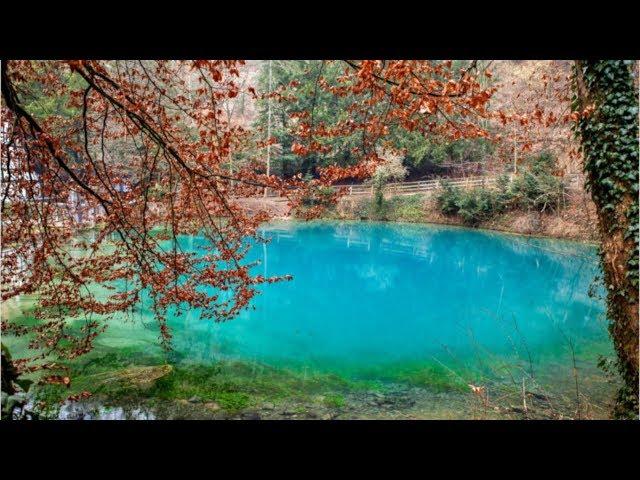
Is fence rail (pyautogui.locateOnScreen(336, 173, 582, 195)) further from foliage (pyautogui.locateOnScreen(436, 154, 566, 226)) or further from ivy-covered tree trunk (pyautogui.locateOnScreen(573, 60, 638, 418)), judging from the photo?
ivy-covered tree trunk (pyautogui.locateOnScreen(573, 60, 638, 418))

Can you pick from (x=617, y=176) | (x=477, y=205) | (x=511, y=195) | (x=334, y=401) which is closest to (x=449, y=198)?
(x=477, y=205)

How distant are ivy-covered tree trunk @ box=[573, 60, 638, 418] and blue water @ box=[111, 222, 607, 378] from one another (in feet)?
2.88

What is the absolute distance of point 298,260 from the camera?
16250mm

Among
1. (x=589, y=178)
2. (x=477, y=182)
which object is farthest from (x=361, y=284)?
(x=477, y=182)

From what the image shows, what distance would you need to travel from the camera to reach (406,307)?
A: 1082 centimetres

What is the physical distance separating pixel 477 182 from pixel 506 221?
259cm

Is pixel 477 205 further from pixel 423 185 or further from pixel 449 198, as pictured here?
pixel 423 185

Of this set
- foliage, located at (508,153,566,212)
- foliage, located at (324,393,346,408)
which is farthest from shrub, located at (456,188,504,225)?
foliage, located at (324,393,346,408)

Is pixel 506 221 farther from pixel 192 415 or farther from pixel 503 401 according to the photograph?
pixel 192 415

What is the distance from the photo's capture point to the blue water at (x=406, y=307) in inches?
309

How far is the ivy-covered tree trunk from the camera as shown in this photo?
3.90 meters

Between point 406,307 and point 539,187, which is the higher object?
point 539,187

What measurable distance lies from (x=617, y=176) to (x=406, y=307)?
284 inches
